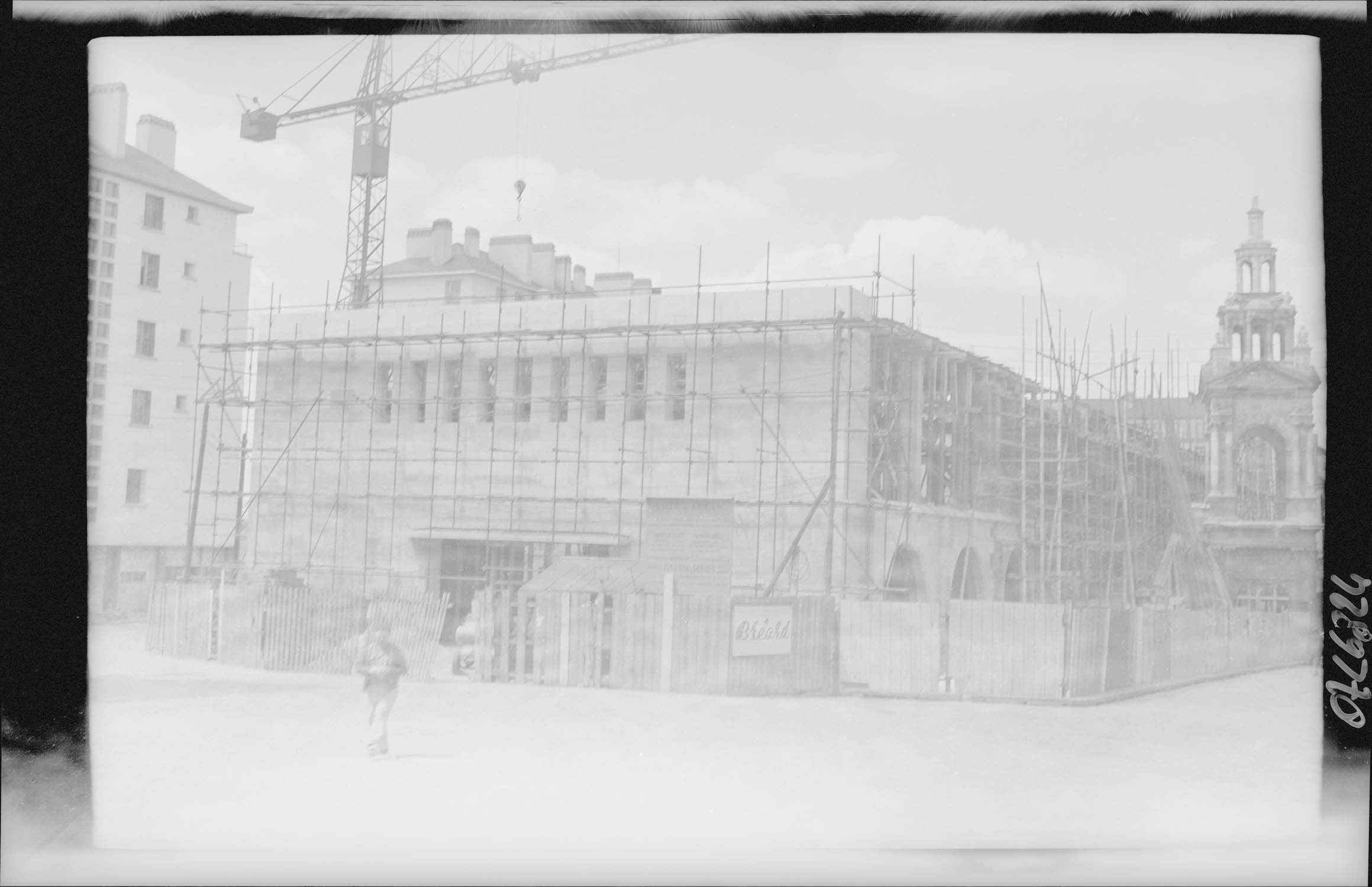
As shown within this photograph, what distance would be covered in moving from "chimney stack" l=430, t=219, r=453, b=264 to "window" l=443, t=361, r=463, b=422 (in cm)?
200

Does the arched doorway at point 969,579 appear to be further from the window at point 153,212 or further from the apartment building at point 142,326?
the window at point 153,212

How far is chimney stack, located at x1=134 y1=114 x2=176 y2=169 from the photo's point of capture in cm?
1192

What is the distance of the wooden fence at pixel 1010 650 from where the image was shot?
14008 millimetres

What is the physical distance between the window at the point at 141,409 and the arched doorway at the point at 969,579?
10.4 meters

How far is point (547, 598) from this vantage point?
584 inches

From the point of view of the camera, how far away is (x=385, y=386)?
1788 centimetres

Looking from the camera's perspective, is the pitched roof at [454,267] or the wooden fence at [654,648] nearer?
the wooden fence at [654,648]

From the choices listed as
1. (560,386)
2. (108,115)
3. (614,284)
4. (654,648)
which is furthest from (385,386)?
(108,115)

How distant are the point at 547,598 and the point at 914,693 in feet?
13.7

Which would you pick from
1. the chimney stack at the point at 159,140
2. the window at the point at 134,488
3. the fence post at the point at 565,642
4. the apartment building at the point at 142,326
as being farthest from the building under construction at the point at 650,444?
the chimney stack at the point at 159,140

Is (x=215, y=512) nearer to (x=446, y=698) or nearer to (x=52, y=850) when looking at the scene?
(x=446, y=698)

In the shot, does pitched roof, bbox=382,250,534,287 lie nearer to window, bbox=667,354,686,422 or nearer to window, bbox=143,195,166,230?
window, bbox=667,354,686,422

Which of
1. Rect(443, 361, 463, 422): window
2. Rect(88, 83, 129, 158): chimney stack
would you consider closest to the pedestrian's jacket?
Rect(88, 83, 129, 158): chimney stack

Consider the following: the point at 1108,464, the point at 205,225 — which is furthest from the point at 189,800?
the point at 1108,464
